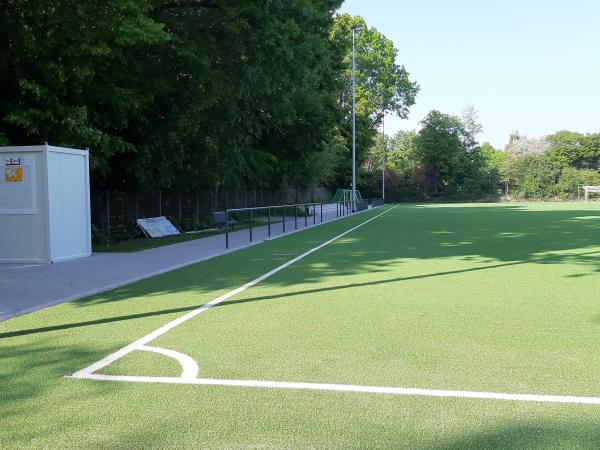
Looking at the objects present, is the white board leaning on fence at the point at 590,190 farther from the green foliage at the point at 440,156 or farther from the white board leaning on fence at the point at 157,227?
the white board leaning on fence at the point at 157,227

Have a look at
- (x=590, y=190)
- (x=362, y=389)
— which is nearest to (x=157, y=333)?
(x=362, y=389)

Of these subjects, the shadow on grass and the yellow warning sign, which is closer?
the shadow on grass

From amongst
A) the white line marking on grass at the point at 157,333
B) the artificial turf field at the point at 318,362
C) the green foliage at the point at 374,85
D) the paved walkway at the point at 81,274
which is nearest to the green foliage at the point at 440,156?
the green foliage at the point at 374,85

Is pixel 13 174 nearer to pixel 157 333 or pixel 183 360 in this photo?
pixel 157 333

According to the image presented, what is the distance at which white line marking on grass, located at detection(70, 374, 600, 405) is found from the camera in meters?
4.37

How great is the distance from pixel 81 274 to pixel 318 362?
738 centimetres

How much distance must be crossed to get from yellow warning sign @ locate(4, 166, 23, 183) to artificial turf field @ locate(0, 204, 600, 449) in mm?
4487

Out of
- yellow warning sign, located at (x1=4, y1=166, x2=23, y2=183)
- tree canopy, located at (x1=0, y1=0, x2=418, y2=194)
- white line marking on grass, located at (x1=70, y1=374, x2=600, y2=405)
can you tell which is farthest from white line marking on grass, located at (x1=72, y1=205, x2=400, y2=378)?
tree canopy, located at (x1=0, y1=0, x2=418, y2=194)

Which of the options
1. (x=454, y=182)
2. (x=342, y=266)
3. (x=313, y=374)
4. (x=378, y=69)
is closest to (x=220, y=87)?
(x=342, y=266)

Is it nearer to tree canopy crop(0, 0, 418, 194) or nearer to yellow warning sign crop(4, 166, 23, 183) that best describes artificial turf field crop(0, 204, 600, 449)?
yellow warning sign crop(4, 166, 23, 183)

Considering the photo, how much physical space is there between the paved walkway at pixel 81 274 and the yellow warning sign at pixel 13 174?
69.8 inches

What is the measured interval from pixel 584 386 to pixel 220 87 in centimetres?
1689

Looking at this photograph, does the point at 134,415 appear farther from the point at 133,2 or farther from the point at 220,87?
the point at 220,87

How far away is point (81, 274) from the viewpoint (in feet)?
37.5
